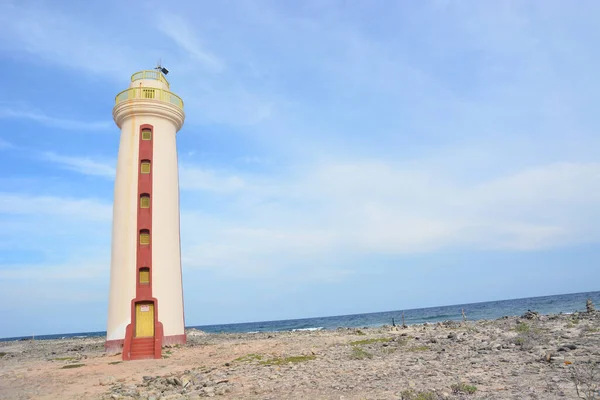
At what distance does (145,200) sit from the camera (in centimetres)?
2556

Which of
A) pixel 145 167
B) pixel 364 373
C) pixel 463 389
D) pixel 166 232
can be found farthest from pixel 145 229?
pixel 463 389

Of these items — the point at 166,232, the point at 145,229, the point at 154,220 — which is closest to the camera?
the point at 145,229

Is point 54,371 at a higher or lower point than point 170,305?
lower

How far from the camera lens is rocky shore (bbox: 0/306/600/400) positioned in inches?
404

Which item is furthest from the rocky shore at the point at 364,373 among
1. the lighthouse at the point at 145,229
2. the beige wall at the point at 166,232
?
the beige wall at the point at 166,232

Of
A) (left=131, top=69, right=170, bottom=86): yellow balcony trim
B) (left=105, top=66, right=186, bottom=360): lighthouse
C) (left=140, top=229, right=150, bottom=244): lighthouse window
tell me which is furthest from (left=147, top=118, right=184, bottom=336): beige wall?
(left=131, top=69, right=170, bottom=86): yellow balcony trim

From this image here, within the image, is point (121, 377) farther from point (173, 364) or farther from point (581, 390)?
point (581, 390)

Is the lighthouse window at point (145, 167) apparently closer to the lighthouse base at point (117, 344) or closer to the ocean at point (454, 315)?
the lighthouse base at point (117, 344)

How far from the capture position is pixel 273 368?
15438 mm

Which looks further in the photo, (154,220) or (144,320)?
(154,220)

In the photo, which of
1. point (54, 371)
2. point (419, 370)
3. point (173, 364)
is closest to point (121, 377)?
point (173, 364)

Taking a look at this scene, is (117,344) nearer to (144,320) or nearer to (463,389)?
(144,320)

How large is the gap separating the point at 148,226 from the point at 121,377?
1028cm

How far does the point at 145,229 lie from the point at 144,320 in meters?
4.99
